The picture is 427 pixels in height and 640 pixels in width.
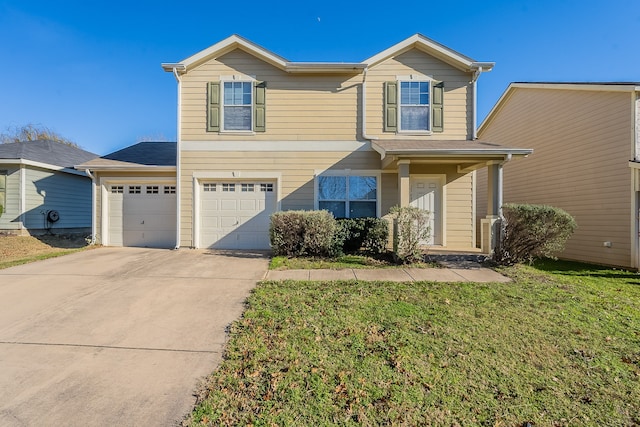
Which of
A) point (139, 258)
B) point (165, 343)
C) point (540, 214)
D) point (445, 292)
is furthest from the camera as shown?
point (139, 258)

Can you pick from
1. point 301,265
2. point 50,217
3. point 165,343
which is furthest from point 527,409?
point 50,217

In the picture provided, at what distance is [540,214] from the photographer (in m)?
6.34

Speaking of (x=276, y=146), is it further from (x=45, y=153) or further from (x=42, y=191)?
(x=45, y=153)

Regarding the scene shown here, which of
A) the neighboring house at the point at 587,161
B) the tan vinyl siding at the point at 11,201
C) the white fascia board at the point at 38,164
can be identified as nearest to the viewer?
the neighboring house at the point at 587,161

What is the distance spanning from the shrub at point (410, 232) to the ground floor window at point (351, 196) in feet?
7.46

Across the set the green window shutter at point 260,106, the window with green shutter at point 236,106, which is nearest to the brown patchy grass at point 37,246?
the window with green shutter at point 236,106

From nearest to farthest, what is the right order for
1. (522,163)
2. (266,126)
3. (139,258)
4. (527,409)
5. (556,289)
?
(527,409)
(556,289)
(139,258)
(266,126)
(522,163)

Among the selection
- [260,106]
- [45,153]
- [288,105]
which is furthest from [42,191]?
[288,105]

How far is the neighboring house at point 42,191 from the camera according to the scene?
436 inches

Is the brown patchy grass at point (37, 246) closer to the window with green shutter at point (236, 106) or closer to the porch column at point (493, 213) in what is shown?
the window with green shutter at point (236, 106)

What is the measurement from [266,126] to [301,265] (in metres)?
4.83

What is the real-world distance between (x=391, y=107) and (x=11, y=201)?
14.7 metres

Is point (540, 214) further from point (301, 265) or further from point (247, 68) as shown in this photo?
point (247, 68)

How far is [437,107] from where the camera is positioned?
9.02 meters
